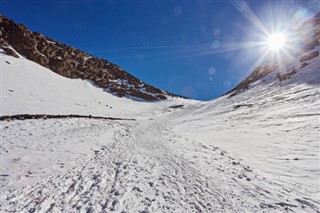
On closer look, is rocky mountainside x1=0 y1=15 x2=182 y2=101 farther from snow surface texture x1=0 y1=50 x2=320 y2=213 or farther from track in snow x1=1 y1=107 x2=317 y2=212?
track in snow x1=1 y1=107 x2=317 y2=212

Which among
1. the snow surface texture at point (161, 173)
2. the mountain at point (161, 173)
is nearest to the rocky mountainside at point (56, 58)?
the mountain at point (161, 173)

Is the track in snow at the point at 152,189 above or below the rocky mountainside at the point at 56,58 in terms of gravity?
below

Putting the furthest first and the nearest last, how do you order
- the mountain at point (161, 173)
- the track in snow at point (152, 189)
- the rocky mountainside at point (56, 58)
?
the rocky mountainside at point (56, 58) → the mountain at point (161, 173) → the track in snow at point (152, 189)

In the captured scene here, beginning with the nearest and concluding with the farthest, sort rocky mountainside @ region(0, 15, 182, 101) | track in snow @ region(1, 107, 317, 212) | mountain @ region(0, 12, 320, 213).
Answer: track in snow @ region(1, 107, 317, 212) < mountain @ region(0, 12, 320, 213) < rocky mountainside @ region(0, 15, 182, 101)

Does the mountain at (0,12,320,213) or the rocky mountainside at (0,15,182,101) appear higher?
the rocky mountainside at (0,15,182,101)

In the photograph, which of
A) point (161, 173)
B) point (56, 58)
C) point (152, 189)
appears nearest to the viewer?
point (152, 189)

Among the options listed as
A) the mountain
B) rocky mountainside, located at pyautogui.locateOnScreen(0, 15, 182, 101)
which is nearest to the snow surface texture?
the mountain

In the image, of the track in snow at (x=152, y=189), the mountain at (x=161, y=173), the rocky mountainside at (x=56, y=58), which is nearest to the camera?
the track in snow at (x=152, y=189)

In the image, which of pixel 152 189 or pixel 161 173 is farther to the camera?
pixel 161 173

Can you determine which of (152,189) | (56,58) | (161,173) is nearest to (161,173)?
(161,173)

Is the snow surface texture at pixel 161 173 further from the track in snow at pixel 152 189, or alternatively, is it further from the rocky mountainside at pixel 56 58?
the rocky mountainside at pixel 56 58

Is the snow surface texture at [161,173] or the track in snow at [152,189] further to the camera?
the snow surface texture at [161,173]

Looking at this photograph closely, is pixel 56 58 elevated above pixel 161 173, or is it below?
above

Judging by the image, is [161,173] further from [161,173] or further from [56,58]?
[56,58]
